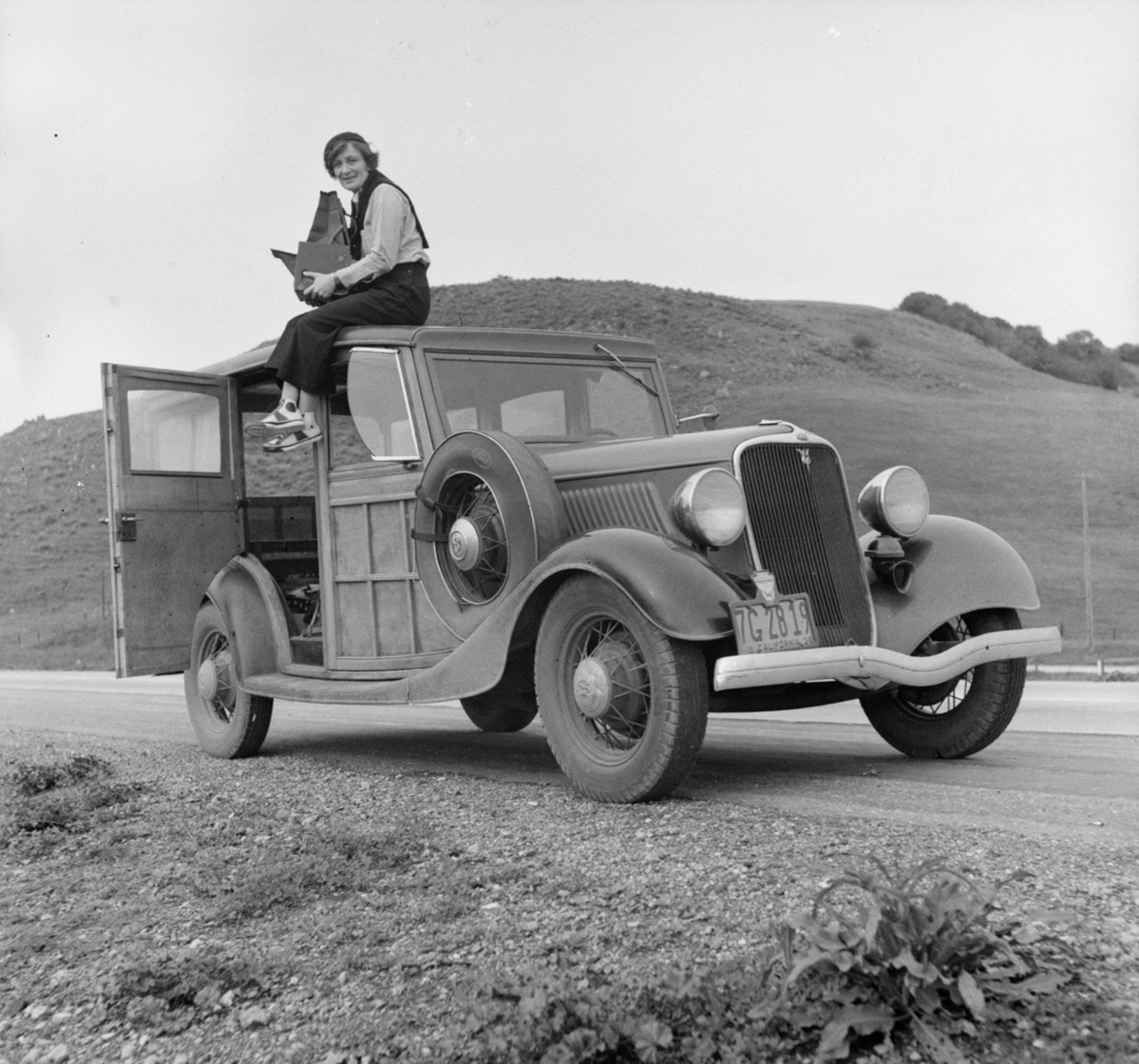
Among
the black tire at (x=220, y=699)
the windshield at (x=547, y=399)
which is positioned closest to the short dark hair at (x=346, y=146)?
the windshield at (x=547, y=399)

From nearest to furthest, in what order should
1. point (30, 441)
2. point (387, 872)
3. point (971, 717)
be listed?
point (387, 872)
point (971, 717)
point (30, 441)

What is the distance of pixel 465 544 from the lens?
5.75 m

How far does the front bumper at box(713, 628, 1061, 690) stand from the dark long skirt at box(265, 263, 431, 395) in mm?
2978

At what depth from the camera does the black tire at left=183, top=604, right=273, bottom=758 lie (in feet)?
23.4

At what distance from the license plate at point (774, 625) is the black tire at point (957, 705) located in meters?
0.98

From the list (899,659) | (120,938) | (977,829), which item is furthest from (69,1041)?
(899,659)

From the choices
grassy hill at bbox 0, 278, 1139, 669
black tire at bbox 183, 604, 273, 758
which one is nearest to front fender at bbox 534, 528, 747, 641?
black tire at bbox 183, 604, 273, 758

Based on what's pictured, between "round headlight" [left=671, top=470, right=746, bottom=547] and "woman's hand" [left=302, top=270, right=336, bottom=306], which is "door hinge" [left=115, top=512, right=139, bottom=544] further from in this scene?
"round headlight" [left=671, top=470, right=746, bottom=547]

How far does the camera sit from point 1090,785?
17.0 ft

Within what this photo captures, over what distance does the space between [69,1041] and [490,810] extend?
2129mm

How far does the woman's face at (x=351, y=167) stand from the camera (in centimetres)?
679

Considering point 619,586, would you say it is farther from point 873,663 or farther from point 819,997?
point 819,997

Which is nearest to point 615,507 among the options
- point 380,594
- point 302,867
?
point 380,594

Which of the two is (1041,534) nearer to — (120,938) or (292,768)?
(292,768)
